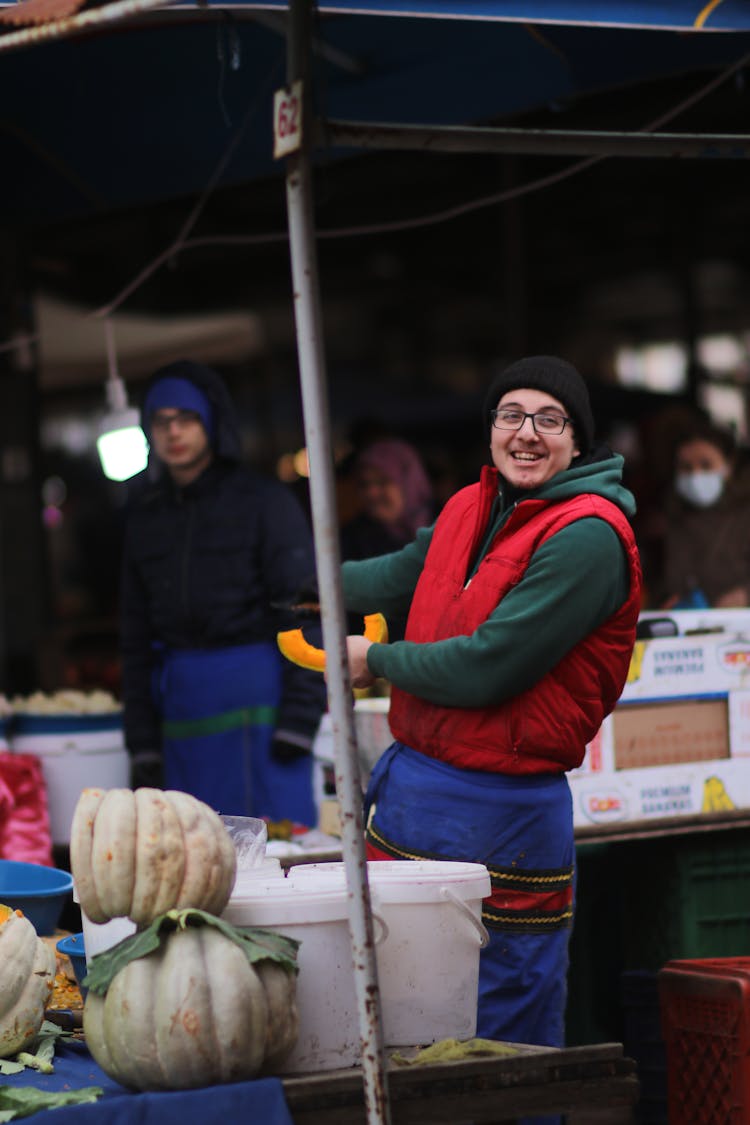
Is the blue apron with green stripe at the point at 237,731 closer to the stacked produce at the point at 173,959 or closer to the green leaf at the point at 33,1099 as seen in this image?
the stacked produce at the point at 173,959

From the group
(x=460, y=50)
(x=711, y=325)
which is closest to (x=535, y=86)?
(x=460, y=50)

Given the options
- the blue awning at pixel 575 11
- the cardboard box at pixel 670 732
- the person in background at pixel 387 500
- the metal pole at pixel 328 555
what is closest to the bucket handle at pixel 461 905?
the metal pole at pixel 328 555

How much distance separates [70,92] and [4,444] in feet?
9.05

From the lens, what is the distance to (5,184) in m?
7.25

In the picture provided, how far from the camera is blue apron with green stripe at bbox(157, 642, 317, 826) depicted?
5.60 m

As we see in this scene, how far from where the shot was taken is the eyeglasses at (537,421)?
3.44m

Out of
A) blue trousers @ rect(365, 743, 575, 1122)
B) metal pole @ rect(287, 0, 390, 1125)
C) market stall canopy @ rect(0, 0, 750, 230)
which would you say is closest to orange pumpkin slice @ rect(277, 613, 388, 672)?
blue trousers @ rect(365, 743, 575, 1122)

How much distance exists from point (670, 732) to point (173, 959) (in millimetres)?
2566

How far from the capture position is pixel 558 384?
11.3 ft

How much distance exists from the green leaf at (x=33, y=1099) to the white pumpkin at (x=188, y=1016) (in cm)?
6

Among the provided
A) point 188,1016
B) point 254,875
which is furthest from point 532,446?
point 188,1016

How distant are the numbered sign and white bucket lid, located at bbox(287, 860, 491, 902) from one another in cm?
130

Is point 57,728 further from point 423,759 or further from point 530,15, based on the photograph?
point 530,15

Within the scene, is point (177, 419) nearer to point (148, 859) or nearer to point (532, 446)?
point (532, 446)
